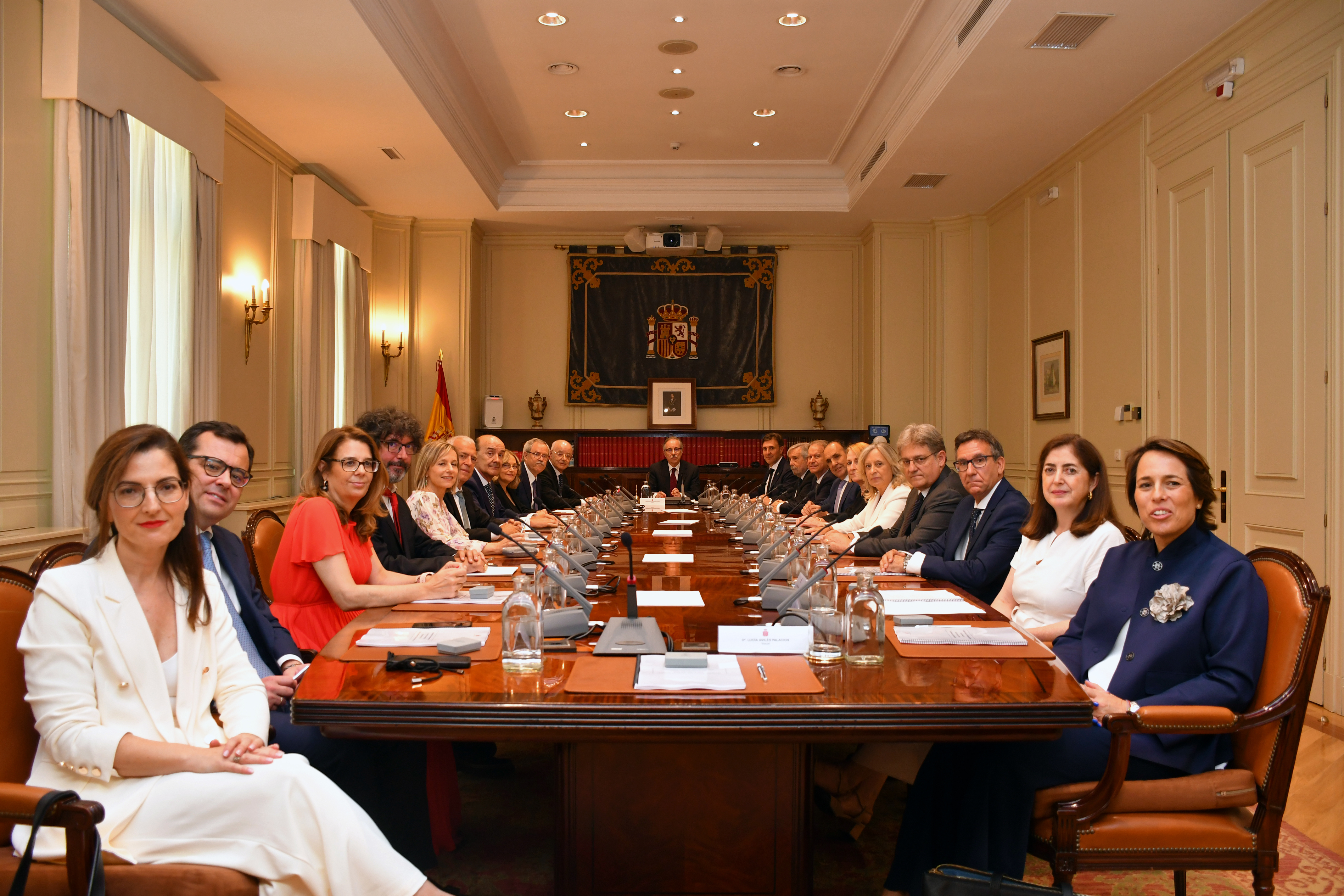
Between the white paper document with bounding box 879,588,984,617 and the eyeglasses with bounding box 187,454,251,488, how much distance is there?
1.78m

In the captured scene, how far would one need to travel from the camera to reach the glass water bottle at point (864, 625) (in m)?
1.97

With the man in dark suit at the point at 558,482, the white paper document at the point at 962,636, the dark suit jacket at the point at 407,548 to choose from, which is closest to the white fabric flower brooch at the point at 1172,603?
the white paper document at the point at 962,636

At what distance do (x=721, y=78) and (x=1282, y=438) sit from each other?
14.8 feet

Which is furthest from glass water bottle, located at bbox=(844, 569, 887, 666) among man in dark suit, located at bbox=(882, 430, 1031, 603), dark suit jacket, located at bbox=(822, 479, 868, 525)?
dark suit jacket, located at bbox=(822, 479, 868, 525)

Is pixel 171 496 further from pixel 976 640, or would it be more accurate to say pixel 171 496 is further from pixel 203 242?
pixel 203 242

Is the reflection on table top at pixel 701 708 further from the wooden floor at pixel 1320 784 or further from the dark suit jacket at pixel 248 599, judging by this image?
the wooden floor at pixel 1320 784

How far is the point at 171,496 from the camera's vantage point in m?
1.79

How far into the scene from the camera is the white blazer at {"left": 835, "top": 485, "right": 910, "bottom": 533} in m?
5.25

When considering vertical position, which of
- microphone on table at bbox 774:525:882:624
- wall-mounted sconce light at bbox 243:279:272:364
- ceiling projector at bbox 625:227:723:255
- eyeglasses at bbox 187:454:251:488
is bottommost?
microphone on table at bbox 774:525:882:624

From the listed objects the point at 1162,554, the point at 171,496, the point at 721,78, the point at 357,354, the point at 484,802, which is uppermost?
the point at 721,78

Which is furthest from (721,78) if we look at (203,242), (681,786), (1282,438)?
(681,786)

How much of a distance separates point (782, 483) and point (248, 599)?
7114mm

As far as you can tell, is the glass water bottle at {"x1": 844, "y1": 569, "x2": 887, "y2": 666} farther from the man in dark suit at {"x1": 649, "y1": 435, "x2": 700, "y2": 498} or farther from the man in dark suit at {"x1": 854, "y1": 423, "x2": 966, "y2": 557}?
the man in dark suit at {"x1": 649, "y1": 435, "x2": 700, "y2": 498}

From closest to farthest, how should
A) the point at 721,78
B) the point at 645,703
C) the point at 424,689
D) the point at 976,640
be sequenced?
the point at 645,703
the point at 424,689
the point at 976,640
the point at 721,78
